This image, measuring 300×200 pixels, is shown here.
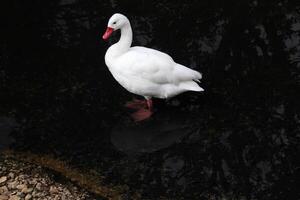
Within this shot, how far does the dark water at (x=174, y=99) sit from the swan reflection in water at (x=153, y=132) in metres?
0.01

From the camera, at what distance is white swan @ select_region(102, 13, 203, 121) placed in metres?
5.34

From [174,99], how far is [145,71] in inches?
33.5

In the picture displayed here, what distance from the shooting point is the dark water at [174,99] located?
5.08m

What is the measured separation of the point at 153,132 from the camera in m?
5.60

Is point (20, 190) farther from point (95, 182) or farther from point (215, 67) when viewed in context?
point (215, 67)

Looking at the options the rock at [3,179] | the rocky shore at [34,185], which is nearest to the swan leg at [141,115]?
the rocky shore at [34,185]

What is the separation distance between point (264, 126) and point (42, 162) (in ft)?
8.76

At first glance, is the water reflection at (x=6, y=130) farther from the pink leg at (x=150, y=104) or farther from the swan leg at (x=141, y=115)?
the pink leg at (x=150, y=104)

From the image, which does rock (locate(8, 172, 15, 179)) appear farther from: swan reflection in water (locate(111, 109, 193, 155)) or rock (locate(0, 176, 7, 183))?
swan reflection in water (locate(111, 109, 193, 155))

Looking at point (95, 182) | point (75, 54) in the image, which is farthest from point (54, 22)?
point (95, 182)

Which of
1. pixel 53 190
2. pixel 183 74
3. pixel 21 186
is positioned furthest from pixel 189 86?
pixel 21 186

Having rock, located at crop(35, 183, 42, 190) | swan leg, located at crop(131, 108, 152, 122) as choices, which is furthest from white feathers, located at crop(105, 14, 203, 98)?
rock, located at crop(35, 183, 42, 190)

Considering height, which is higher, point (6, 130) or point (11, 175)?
point (6, 130)

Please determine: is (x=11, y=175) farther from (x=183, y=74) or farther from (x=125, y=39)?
(x=183, y=74)
